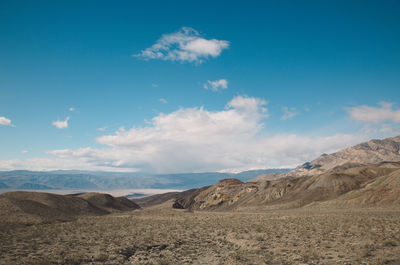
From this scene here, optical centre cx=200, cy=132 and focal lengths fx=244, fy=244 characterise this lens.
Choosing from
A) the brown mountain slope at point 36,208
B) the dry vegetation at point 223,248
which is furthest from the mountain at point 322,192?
the brown mountain slope at point 36,208

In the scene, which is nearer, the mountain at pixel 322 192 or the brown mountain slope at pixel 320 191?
the mountain at pixel 322 192

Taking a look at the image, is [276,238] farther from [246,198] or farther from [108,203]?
[108,203]

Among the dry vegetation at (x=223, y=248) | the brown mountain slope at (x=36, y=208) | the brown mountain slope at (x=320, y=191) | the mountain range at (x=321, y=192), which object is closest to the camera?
the dry vegetation at (x=223, y=248)

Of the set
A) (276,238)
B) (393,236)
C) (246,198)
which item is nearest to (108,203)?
(246,198)

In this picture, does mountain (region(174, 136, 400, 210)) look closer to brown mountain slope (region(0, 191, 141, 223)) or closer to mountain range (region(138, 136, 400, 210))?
mountain range (region(138, 136, 400, 210))

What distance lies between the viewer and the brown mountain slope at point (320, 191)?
5441 centimetres

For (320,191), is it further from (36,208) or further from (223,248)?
(36,208)

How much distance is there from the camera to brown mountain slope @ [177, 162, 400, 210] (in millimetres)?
54406

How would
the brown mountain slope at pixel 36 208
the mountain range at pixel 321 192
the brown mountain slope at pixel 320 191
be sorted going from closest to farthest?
the brown mountain slope at pixel 36 208
the mountain range at pixel 321 192
the brown mountain slope at pixel 320 191

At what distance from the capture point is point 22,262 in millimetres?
14656

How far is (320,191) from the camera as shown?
68.6 meters

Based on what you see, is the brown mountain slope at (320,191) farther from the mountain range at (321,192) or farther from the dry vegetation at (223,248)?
the dry vegetation at (223,248)

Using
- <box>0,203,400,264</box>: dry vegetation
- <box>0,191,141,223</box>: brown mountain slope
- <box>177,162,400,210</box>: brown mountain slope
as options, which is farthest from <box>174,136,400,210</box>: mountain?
<box>0,191,141,223</box>: brown mountain slope

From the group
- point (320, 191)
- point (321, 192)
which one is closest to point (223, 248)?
point (321, 192)
